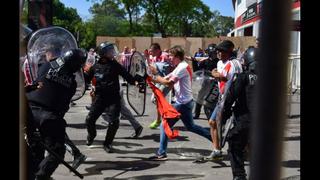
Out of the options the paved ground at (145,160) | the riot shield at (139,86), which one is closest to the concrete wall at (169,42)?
the paved ground at (145,160)

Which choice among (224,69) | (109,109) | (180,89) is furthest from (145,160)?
(224,69)

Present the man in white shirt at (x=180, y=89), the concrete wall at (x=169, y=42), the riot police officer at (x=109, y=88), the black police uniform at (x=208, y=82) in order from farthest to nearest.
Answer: the concrete wall at (x=169, y=42) → the black police uniform at (x=208, y=82) → the riot police officer at (x=109, y=88) → the man in white shirt at (x=180, y=89)

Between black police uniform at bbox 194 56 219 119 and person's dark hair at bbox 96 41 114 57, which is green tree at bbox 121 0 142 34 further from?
person's dark hair at bbox 96 41 114 57

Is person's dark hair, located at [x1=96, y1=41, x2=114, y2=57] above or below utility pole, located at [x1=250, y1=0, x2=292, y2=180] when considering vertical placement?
above

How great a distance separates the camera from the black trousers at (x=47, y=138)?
4629mm

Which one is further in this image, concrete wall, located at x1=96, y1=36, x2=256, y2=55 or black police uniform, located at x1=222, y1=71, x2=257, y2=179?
concrete wall, located at x1=96, y1=36, x2=256, y2=55

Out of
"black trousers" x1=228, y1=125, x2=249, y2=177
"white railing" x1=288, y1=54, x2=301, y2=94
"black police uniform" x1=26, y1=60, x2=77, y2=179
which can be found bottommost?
"black trousers" x1=228, y1=125, x2=249, y2=177

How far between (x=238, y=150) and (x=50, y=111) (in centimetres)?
199

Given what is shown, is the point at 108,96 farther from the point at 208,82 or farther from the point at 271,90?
the point at 271,90

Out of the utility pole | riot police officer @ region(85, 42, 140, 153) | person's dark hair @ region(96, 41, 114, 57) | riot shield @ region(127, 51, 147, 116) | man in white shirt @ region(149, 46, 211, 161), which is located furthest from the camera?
riot shield @ region(127, 51, 147, 116)

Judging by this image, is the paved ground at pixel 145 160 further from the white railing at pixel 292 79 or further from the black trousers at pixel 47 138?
the white railing at pixel 292 79

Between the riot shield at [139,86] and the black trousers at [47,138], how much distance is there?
107 inches

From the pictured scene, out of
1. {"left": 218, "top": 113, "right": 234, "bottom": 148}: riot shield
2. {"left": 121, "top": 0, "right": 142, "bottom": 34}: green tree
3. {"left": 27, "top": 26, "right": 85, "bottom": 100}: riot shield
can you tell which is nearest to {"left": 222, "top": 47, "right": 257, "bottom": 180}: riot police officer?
{"left": 218, "top": 113, "right": 234, "bottom": 148}: riot shield

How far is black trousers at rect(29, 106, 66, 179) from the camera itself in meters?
4.63
